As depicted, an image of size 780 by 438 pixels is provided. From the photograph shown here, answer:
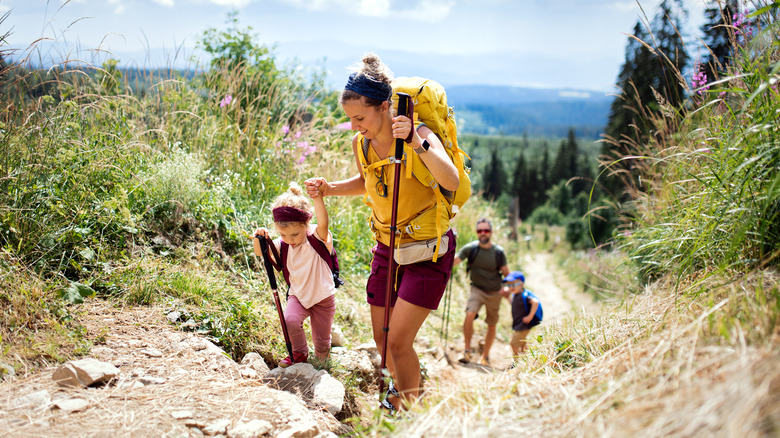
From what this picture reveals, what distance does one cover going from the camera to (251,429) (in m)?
2.32

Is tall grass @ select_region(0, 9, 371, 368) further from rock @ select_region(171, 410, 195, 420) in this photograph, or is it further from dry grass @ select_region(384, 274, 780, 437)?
dry grass @ select_region(384, 274, 780, 437)

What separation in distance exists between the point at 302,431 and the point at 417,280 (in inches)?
39.4

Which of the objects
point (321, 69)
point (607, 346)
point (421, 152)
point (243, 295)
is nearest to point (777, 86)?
point (607, 346)

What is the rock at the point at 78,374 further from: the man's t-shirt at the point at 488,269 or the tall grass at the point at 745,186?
the man's t-shirt at the point at 488,269

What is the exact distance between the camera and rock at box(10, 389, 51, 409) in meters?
2.23

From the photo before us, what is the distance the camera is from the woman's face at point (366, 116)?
8.58 feet

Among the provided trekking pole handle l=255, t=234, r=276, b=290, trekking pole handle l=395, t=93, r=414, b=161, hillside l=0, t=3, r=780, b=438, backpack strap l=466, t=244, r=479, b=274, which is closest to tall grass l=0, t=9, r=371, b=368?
hillside l=0, t=3, r=780, b=438

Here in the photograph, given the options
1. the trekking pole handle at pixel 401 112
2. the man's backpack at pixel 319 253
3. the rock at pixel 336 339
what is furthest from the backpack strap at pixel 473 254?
the trekking pole handle at pixel 401 112

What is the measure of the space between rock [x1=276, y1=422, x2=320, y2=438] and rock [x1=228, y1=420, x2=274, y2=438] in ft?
0.29

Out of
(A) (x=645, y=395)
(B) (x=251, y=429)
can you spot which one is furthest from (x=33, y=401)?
(A) (x=645, y=395)

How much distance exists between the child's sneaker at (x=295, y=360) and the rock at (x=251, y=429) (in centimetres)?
97

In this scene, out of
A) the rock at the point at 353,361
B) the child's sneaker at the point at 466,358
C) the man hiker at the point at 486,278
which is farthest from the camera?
the man hiker at the point at 486,278

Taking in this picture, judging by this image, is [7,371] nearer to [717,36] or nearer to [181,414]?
[181,414]

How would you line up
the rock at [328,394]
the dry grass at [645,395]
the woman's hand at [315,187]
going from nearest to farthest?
the dry grass at [645,395]
the rock at [328,394]
the woman's hand at [315,187]
